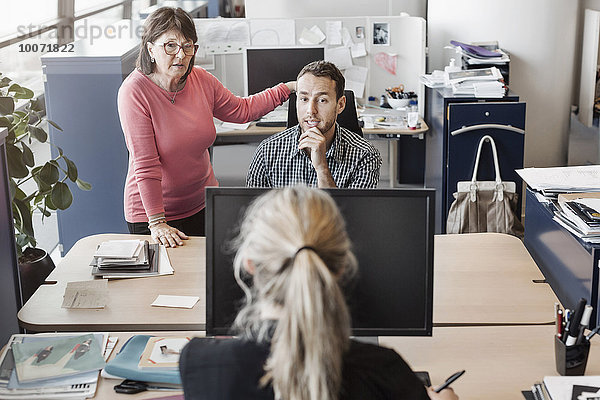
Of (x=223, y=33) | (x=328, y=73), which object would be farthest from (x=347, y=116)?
(x=223, y=33)

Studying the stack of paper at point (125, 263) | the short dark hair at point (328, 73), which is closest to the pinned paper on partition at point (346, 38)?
the short dark hair at point (328, 73)

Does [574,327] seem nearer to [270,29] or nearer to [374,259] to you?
[374,259]

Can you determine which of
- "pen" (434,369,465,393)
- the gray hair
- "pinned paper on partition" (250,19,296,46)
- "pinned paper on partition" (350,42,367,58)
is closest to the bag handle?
"pinned paper on partition" (350,42,367,58)

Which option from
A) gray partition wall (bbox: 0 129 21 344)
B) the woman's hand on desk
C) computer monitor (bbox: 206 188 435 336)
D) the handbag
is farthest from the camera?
the handbag

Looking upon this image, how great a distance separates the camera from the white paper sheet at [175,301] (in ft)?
6.77

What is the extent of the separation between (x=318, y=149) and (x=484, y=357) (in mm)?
1002

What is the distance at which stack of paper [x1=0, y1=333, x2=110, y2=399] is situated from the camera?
1650 mm

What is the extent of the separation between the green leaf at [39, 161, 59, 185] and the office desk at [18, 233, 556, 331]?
778 mm

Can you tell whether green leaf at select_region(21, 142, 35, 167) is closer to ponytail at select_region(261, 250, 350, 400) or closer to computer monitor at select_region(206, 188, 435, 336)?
computer monitor at select_region(206, 188, 435, 336)

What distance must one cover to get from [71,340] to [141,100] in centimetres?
100

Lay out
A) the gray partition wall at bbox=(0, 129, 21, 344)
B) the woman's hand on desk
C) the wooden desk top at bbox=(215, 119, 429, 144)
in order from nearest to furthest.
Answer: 1. the gray partition wall at bbox=(0, 129, 21, 344)
2. the woman's hand on desk
3. the wooden desk top at bbox=(215, 119, 429, 144)

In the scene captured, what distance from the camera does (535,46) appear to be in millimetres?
4477

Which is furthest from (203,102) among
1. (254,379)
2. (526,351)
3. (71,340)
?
(254,379)

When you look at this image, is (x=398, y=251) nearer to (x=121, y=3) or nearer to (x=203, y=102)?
(x=203, y=102)
